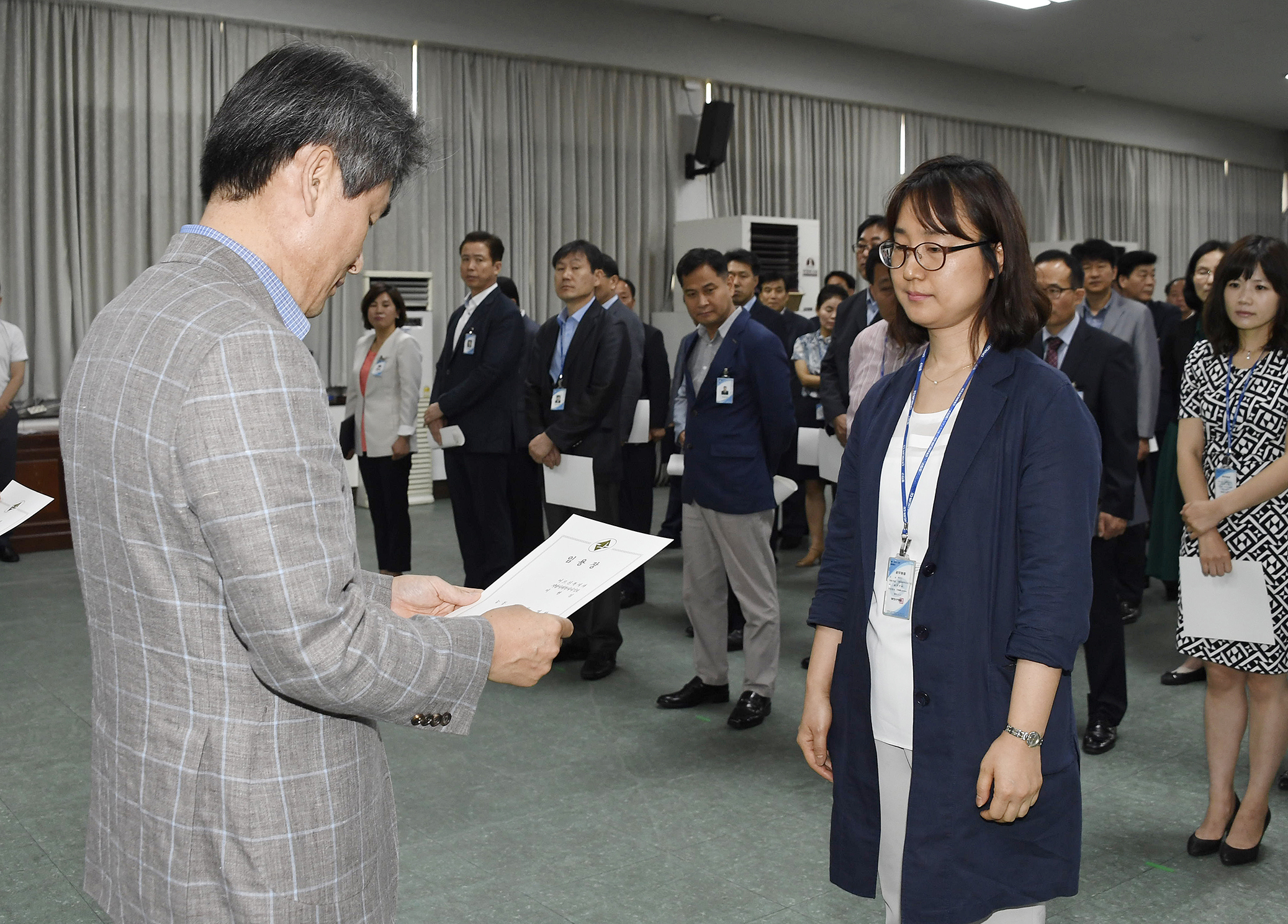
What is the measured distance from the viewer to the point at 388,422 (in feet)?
18.1

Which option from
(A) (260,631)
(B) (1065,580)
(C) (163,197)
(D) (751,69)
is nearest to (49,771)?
(A) (260,631)

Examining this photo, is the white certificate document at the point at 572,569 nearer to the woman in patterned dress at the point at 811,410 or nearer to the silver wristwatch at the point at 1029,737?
the silver wristwatch at the point at 1029,737

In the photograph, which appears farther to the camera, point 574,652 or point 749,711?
point 574,652

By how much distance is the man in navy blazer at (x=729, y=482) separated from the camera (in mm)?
3656

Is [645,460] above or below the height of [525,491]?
above

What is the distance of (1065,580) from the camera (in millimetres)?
1399

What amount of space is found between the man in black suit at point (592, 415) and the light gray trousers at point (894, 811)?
8.79 feet

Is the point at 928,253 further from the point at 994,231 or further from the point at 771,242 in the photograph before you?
the point at 771,242

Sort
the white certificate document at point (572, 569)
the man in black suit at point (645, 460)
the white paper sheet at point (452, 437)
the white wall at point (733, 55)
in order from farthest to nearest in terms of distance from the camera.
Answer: the white wall at point (733, 55), the man in black suit at point (645, 460), the white paper sheet at point (452, 437), the white certificate document at point (572, 569)

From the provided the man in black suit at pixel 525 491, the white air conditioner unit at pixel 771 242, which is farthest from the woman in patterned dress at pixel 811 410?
the white air conditioner unit at pixel 771 242

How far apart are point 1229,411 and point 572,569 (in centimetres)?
206

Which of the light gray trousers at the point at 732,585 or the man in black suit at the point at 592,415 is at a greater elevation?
the man in black suit at the point at 592,415

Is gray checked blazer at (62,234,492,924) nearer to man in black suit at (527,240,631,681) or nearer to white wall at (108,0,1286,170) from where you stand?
man in black suit at (527,240,631,681)

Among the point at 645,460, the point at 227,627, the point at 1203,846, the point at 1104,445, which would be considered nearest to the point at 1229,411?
the point at 1104,445
